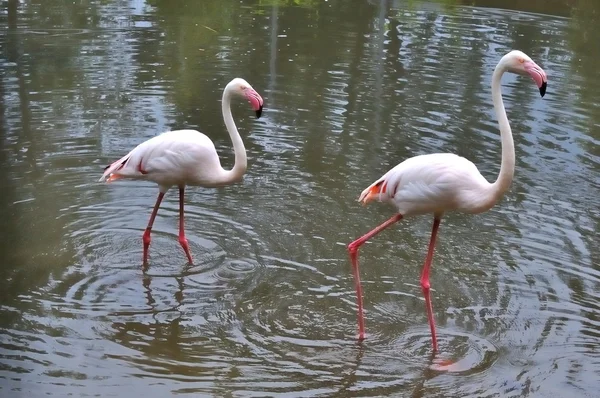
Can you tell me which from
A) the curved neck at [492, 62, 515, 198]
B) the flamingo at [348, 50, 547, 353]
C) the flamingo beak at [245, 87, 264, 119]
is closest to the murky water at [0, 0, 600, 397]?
the flamingo at [348, 50, 547, 353]

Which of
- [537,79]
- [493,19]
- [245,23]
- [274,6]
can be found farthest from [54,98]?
[493,19]

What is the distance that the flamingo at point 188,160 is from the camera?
6340 mm

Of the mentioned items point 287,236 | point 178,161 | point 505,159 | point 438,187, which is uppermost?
point 505,159

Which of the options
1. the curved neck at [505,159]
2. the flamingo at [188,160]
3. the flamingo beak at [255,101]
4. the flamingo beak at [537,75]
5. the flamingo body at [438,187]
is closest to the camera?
the flamingo beak at [537,75]

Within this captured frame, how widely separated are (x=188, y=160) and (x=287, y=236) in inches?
41.8

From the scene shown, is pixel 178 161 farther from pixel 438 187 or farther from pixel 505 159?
pixel 505 159

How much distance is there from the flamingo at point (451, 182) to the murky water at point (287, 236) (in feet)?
1.65

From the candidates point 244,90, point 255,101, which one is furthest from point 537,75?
point 244,90

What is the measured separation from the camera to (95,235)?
6.77 meters

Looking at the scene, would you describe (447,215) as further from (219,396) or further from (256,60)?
(256,60)

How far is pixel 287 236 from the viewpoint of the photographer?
269 inches

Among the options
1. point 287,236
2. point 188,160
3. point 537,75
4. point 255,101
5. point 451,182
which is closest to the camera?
point 537,75

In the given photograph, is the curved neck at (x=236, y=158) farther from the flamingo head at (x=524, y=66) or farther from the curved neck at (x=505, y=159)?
the flamingo head at (x=524, y=66)

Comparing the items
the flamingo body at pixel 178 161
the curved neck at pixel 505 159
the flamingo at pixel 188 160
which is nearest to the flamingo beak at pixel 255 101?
the flamingo at pixel 188 160
